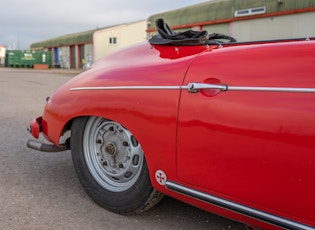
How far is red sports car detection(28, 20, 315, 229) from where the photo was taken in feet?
5.71

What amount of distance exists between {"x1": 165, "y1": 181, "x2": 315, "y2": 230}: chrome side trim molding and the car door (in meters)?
0.02

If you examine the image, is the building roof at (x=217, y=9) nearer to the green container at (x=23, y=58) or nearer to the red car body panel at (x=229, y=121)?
the green container at (x=23, y=58)

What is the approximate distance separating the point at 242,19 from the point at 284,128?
73.7ft

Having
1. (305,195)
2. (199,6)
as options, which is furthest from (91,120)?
(199,6)

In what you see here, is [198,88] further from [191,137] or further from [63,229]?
[63,229]

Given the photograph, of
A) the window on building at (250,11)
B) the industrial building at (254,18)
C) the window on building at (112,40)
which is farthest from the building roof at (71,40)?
the window on building at (250,11)

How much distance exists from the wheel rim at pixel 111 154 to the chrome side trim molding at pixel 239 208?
17.9 inches

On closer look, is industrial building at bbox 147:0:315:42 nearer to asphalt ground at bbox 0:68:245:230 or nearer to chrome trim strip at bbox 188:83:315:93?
asphalt ground at bbox 0:68:245:230

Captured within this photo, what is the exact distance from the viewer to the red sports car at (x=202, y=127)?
174 cm

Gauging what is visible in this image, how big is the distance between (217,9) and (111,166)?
930 inches

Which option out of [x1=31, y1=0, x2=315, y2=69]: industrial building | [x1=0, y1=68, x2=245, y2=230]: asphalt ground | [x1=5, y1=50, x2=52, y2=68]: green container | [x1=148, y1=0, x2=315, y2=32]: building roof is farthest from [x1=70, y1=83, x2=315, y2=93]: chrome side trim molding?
[x1=5, y1=50, x2=52, y2=68]: green container

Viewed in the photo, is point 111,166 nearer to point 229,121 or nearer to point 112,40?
point 229,121

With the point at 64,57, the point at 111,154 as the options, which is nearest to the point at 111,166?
the point at 111,154

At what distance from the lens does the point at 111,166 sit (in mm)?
2812
